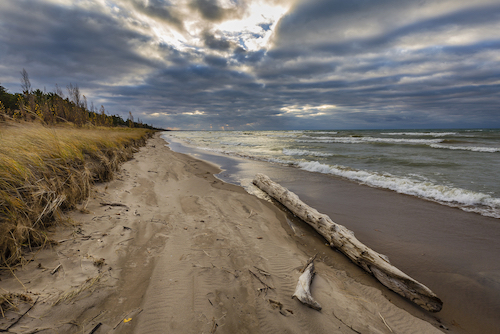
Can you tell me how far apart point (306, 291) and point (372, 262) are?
52.7 inches

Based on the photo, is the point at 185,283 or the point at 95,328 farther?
the point at 185,283

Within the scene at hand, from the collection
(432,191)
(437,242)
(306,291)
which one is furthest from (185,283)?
(432,191)

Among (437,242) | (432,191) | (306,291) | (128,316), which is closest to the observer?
(128,316)

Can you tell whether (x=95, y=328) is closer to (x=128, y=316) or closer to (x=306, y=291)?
(x=128, y=316)

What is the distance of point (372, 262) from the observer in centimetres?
296

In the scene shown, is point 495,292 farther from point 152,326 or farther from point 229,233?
point 152,326

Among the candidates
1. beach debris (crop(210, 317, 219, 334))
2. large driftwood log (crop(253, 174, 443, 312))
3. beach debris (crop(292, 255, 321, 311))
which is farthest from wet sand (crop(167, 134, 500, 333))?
beach debris (crop(210, 317, 219, 334))

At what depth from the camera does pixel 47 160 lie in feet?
12.4

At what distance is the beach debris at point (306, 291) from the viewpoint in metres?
2.25

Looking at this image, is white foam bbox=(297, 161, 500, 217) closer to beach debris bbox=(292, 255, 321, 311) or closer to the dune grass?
beach debris bbox=(292, 255, 321, 311)

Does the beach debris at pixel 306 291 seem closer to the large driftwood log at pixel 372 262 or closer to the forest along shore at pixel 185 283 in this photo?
the forest along shore at pixel 185 283

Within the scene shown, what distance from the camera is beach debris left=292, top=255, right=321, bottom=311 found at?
7.37 feet

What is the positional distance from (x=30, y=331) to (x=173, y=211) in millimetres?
3081

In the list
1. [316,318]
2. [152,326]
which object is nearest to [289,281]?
[316,318]
